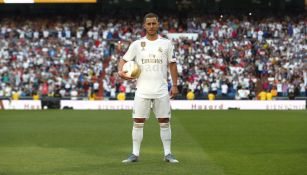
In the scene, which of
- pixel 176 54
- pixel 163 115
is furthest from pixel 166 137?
pixel 176 54

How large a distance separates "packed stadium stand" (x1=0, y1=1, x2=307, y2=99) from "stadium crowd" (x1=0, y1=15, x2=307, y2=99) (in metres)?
0.06

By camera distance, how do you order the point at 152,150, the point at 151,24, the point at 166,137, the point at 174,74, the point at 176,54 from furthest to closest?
the point at 176,54 < the point at 152,150 < the point at 174,74 < the point at 166,137 < the point at 151,24

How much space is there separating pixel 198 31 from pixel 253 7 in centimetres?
398

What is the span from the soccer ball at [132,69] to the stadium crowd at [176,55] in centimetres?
2866

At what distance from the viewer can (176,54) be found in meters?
44.6

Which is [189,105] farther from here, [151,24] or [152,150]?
[151,24]

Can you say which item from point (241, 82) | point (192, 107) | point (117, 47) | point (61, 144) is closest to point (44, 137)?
point (61, 144)

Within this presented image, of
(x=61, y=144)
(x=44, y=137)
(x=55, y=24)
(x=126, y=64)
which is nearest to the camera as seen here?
(x=126, y=64)

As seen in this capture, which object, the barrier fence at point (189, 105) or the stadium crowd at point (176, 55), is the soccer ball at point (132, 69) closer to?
the barrier fence at point (189, 105)

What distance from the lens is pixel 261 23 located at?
4747cm

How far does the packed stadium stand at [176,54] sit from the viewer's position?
4162 centimetres

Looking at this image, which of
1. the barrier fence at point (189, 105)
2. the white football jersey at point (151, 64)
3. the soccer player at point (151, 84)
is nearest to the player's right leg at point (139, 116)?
the soccer player at point (151, 84)

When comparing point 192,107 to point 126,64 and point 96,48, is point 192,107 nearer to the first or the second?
point 96,48

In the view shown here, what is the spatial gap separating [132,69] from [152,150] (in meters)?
2.72
